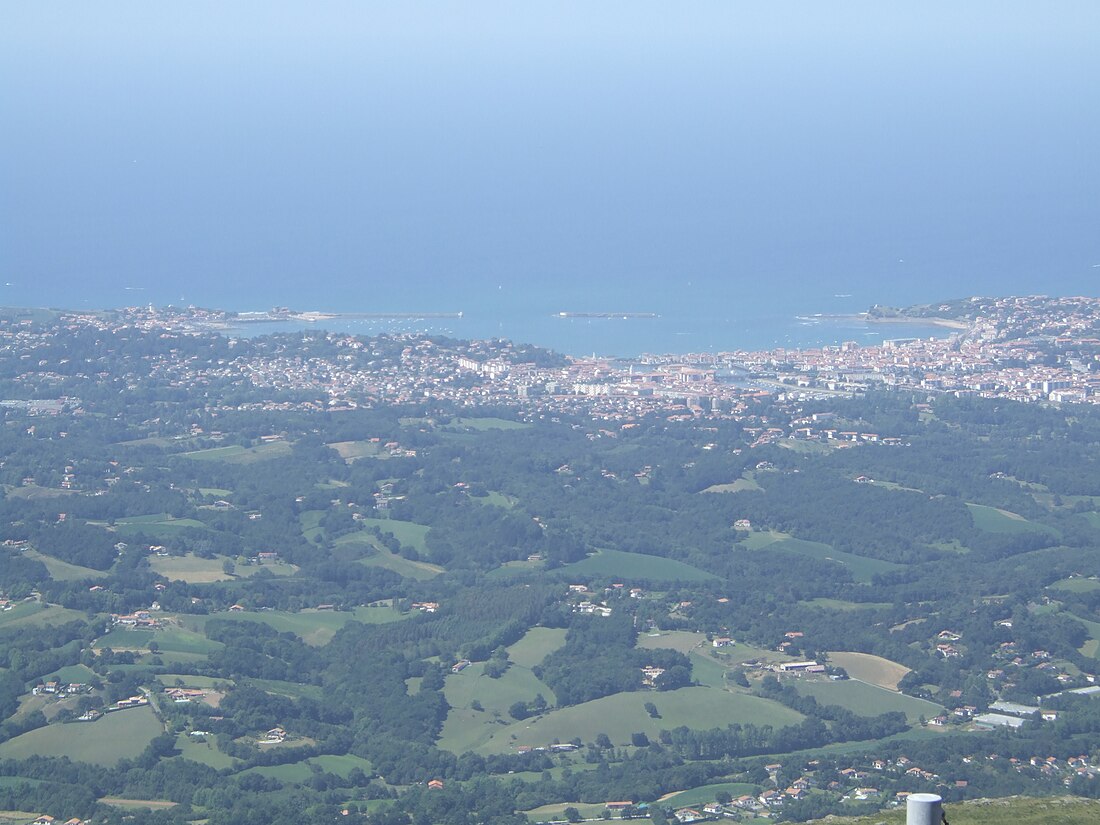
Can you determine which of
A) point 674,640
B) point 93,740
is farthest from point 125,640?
point 674,640

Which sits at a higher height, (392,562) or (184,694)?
(392,562)

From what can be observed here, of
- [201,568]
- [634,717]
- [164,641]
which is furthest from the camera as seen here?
[201,568]

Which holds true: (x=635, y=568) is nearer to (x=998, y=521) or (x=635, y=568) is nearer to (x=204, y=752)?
(x=998, y=521)

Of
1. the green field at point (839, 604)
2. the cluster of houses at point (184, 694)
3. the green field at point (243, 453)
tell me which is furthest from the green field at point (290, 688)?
the green field at point (243, 453)

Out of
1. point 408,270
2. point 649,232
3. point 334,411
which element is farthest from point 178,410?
point 649,232

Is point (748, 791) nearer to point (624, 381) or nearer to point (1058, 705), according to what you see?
point (1058, 705)

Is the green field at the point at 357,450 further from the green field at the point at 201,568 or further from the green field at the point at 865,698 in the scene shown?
the green field at the point at 865,698
